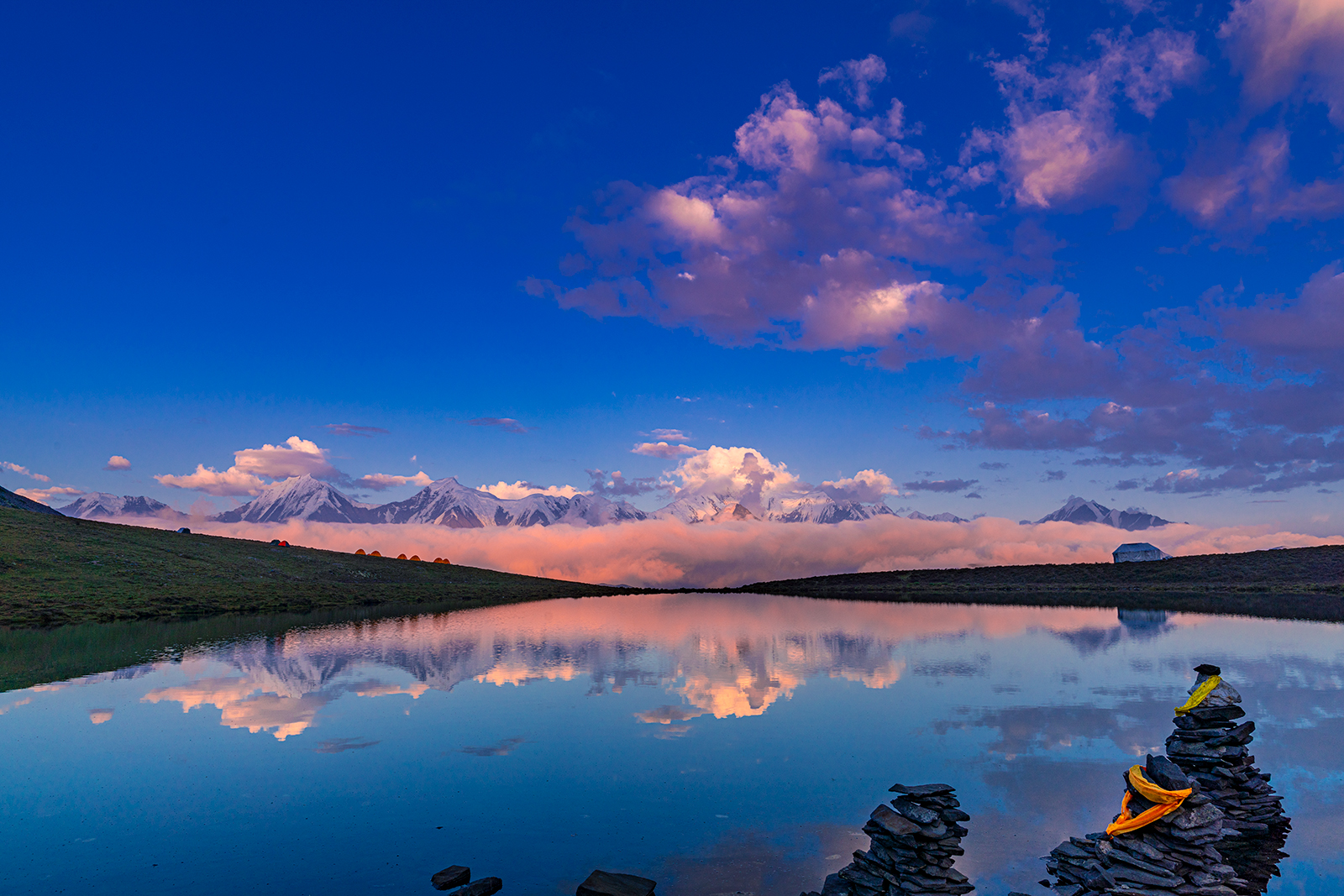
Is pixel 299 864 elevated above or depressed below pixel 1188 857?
below

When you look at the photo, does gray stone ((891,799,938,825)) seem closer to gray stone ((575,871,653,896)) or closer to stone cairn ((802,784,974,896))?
stone cairn ((802,784,974,896))

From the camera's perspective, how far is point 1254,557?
17662 centimetres

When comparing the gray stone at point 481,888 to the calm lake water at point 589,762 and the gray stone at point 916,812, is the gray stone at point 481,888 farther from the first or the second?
the gray stone at point 916,812

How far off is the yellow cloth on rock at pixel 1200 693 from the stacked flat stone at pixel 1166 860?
5174 mm

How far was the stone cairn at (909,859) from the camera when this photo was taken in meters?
12.8

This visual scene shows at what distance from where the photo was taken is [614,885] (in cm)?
1338

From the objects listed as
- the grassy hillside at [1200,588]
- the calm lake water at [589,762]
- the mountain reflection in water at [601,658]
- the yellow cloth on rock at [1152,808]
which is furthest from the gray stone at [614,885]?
the grassy hillside at [1200,588]

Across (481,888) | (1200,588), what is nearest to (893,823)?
(481,888)

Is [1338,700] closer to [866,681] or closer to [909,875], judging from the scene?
[866,681]

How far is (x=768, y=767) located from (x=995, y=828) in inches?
295

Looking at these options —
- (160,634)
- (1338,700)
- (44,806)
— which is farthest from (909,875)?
(160,634)

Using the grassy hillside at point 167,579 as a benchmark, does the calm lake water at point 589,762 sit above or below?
below

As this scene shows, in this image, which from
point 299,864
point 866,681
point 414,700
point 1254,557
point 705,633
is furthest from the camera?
point 1254,557

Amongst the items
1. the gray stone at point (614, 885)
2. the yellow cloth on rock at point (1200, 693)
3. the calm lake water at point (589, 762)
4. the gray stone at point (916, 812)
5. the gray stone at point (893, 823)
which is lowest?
the calm lake water at point (589, 762)
